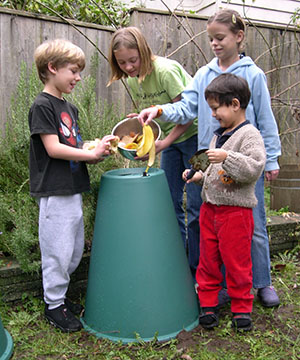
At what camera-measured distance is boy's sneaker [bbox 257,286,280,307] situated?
2.42 m

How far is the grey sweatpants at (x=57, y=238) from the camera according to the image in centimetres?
212

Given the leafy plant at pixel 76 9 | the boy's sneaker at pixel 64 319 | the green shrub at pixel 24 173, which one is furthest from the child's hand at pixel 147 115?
the leafy plant at pixel 76 9

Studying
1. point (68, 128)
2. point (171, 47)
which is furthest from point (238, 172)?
point (171, 47)

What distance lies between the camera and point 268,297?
95.7 inches

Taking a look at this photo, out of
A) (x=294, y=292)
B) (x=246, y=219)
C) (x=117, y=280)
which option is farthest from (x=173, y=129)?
(x=294, y=292)

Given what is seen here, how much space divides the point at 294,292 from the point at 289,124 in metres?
3.13

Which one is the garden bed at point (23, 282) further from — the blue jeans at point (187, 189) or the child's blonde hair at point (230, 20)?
the child's blonde hair at point (230, 20)

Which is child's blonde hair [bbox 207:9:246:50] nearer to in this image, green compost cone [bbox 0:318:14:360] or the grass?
the grass

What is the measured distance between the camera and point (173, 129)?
2572 millimetres

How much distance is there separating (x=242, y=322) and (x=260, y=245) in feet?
1.50

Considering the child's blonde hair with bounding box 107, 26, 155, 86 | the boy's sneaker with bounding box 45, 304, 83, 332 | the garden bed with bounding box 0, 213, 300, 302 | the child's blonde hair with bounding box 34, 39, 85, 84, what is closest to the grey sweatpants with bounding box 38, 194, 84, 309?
the boy's sneaker with bounding box 45, 304, 83, 332

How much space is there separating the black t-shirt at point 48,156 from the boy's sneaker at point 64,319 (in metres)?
0.67

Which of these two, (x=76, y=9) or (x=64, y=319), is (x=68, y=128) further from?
(x=76, y=9)

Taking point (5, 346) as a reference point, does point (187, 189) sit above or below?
above
